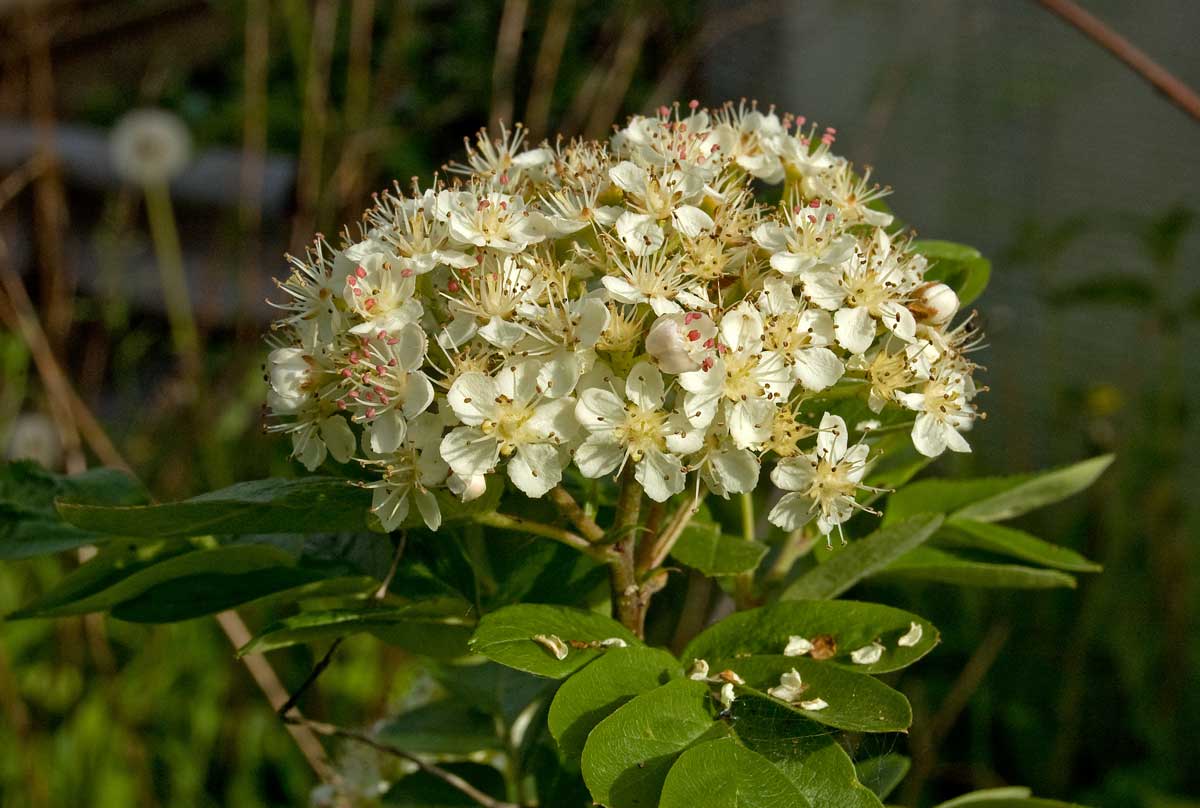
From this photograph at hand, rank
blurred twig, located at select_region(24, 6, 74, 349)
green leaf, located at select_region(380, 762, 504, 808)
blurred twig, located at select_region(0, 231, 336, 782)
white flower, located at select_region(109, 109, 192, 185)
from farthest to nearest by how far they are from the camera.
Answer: white flower, located at select_region(109, 109, 192, 185) < blurred twig, located at select_region(24, 6, 74, 349) < blurred twig, located at select_region(0, 231, 336, 782) < green leaf, located at select_region(380, 762, 504, 808)

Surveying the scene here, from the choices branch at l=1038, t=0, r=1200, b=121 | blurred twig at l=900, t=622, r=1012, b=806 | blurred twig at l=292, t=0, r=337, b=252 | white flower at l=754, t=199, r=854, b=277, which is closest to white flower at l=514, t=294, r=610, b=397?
white flower at l=754, t=199, r=854, b=277

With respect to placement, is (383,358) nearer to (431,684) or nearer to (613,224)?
(613,224)

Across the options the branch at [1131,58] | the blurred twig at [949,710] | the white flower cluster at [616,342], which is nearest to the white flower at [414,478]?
the white flower cluster at [616,342]

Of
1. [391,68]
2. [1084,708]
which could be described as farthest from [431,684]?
[391,68]

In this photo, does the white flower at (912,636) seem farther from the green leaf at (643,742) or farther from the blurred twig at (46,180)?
the blurred twig at (46,180)

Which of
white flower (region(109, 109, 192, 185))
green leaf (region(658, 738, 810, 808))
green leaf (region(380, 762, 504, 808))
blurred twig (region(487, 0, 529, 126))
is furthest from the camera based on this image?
white flower (region(109, 109, 192, 185))

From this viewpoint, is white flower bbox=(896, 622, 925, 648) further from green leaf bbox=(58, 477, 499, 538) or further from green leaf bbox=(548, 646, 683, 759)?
green leaf bbox=(58, 477, 499, 538)

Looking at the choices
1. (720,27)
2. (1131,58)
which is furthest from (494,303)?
(720,27)
